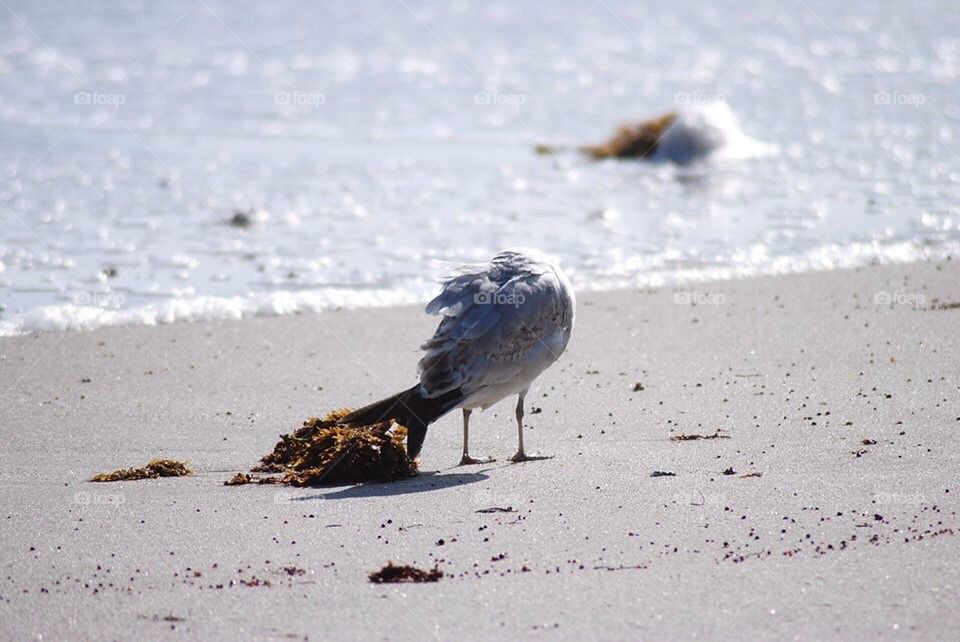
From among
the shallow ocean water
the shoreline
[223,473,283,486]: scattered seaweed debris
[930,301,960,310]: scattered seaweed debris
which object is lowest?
[223,473,283,486]: scattered seaweed debris

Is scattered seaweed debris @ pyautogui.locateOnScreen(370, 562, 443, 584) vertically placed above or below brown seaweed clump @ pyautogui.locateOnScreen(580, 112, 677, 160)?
below

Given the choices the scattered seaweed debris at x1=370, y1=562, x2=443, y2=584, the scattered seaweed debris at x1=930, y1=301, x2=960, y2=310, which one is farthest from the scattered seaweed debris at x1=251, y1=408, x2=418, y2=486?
the scattered seaweed debris at x1=930, y1=301, x2=960, y2=310

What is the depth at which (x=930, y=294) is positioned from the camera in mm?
10828

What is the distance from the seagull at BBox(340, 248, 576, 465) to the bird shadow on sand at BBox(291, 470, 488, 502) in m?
0.18

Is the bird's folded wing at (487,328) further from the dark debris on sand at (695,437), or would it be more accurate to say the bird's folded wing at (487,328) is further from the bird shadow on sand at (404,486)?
the dark debris on sand at (695,437)

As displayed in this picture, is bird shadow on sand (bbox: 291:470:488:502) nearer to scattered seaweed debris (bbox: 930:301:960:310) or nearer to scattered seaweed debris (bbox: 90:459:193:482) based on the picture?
scattered seaweed debris (bbox: 90:459:193:482)

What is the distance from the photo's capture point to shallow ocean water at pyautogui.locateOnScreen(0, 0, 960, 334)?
12.3 m

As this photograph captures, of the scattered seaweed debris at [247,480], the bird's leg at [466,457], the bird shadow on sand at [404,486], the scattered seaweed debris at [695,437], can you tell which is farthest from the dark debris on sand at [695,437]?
the scattered seaweed debris at [247,480]

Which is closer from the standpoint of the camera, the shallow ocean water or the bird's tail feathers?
the bird's tail feathers

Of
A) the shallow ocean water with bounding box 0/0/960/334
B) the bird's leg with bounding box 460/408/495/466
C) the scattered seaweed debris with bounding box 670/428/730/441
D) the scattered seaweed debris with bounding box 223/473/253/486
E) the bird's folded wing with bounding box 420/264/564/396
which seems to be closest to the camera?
the scattered seaweed debris with bounding box 223/473/253/486

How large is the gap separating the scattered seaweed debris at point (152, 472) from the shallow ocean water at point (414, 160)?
189 cm

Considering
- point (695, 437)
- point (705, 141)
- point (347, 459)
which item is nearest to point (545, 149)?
point (705, 141)

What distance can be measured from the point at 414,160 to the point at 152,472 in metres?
12.1

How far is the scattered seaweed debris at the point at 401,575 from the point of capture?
536 centimetres
